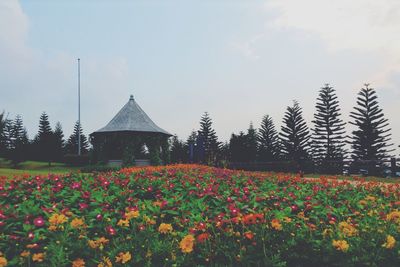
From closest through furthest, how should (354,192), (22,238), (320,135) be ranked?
(22,238) → (354,192) → (320,135)

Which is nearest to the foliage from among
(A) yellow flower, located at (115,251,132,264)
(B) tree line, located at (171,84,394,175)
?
(B) tree line, located at (171,84,394,175)

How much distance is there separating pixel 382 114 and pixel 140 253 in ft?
148

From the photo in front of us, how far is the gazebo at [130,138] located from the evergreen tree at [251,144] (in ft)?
80.1

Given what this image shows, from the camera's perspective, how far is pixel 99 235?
16.3 feet

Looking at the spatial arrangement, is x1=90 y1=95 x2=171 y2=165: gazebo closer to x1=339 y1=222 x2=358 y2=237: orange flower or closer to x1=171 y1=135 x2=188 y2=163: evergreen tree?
x1=171 y1=135 x2=188 y2=163: evergreen tree

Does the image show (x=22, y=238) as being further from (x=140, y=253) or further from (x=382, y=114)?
(x=382, y=114)

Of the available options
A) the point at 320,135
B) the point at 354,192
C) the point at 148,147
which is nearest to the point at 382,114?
the point at 320,135

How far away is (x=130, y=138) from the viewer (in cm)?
2894

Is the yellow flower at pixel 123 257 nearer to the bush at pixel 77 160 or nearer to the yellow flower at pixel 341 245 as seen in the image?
the yellow flower at pixel 341 245

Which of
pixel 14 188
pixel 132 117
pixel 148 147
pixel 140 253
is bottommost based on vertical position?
pixel 140 253

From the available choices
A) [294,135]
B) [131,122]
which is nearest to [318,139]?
[294,135]

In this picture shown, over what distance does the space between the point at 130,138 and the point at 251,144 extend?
106 feet

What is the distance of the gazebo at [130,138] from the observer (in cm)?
2889

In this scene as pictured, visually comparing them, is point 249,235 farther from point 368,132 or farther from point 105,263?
point 368,132
